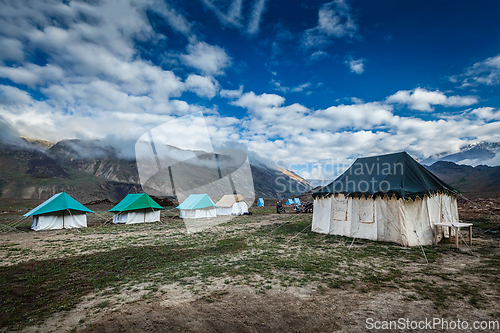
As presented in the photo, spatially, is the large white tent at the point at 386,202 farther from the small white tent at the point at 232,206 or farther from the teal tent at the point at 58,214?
the small white tent at the point at 232,206

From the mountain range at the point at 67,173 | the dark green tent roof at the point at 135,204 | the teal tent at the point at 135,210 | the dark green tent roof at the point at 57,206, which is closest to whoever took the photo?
the dark green tent roof at the point at 57,206

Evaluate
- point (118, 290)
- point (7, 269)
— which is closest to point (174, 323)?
point (118, 290)

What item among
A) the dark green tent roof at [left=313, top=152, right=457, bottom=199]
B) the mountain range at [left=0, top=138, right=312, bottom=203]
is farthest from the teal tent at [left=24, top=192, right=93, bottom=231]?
the mountain range at [left=0, top=138, right=312, bottom=203]

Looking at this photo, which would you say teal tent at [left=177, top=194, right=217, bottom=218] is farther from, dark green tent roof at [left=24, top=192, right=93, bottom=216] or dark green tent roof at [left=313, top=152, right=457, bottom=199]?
dark green tent roof at [left=313, top=152, right=457, bottom=199]

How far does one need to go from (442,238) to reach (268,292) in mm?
10231

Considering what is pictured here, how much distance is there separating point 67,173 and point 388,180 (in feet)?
520

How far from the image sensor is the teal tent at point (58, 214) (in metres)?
16.7

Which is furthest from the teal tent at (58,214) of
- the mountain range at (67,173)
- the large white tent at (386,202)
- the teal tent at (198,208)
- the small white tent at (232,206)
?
the mountain range at (67,173)

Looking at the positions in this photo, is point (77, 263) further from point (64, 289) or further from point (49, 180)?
point (49, 180)

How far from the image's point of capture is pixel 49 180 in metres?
96.7

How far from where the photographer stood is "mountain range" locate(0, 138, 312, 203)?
3511 inches

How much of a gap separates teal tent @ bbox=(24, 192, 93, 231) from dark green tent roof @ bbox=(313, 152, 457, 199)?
19081mm

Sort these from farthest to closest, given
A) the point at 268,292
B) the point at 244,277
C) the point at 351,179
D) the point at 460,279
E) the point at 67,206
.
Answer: the point at 67,206 < the point at 351,179 < the point at 244,277 < the point at 460,279 < the point at 268,292

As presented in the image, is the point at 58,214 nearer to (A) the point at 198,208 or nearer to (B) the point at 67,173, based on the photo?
(A) the point at 198,208
